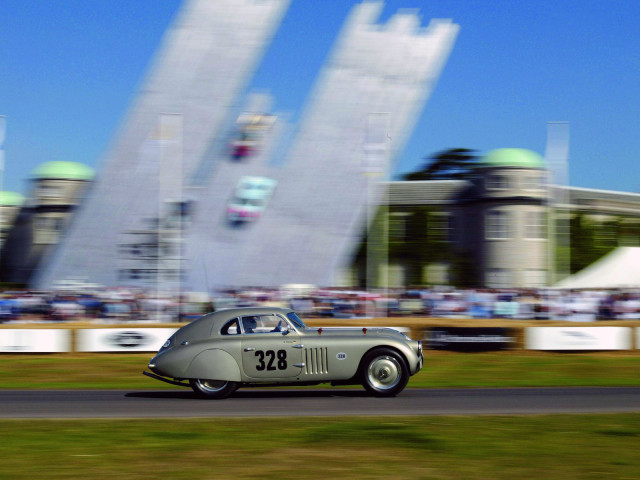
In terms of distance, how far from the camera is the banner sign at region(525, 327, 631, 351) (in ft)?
73.8

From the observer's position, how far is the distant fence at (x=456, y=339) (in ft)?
73.7

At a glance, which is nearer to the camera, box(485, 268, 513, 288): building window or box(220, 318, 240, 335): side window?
box(220, 318, 240, 335): side window

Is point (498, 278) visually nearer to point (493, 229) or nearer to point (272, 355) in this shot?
point (493, 229)

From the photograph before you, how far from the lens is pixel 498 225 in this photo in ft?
185

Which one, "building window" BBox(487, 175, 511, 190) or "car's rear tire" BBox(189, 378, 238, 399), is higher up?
"building window" BBox(487, 175, 511, 190)

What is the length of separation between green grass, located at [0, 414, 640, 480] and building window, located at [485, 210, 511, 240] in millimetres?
46229

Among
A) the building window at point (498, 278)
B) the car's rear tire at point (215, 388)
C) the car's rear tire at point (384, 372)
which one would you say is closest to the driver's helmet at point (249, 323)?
the car's rear tire at point (215, 388)

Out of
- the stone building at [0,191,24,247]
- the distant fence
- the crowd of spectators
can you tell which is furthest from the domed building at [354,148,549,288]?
the distant fence

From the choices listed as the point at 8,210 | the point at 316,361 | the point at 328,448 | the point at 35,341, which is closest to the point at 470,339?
the point at 316,361

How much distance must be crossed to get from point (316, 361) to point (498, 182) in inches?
1795

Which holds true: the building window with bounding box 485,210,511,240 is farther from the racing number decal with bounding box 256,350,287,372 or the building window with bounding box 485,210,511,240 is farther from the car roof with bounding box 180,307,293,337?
the racing number decal with bounding box 256,350,287,372

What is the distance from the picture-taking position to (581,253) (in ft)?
184

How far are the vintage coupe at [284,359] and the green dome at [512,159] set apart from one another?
45.1 meters

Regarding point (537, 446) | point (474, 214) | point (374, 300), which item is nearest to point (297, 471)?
point (537, 446)
